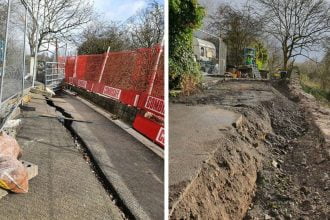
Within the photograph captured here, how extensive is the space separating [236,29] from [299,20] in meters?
5.95

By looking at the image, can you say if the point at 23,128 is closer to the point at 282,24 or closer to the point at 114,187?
the point at 114,187

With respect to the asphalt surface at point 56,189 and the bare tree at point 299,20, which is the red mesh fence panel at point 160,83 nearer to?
the asphalt surface at point 56,189

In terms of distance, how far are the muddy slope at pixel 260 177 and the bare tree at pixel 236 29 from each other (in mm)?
7373

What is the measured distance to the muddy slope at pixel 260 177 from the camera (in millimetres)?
3289

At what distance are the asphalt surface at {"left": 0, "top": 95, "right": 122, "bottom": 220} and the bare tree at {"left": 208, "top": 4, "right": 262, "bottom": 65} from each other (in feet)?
38.1

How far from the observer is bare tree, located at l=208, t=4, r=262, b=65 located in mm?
14472

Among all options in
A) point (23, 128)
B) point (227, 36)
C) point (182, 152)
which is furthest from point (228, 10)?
point (23, 128)

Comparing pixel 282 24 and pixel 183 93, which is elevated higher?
pixel 282 24

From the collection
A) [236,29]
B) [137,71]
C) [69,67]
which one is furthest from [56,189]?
[236,29]

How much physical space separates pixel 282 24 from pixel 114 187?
33.4ft

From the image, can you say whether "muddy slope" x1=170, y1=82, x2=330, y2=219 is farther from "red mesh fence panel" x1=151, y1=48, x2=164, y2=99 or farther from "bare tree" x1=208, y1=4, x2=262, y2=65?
"bare tree" x1=208, y1=4, x2=262, y2=65

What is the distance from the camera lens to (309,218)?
162 inches

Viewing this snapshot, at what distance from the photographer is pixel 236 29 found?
53.9ft

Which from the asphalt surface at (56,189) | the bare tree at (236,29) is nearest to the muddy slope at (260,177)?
the asphalt surface at (56,189)
